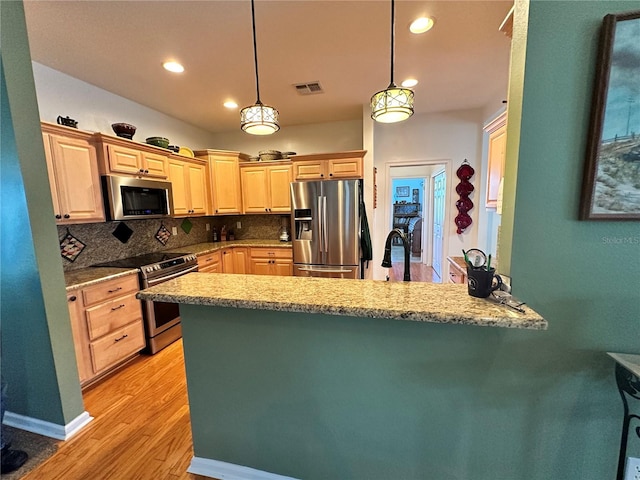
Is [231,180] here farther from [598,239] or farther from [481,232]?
[598,239]

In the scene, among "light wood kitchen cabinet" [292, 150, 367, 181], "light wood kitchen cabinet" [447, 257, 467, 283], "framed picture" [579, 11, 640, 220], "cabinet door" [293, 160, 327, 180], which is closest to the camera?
"framed picture" [579, 11, 640, 220]

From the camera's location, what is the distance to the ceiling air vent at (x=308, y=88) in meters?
2.84

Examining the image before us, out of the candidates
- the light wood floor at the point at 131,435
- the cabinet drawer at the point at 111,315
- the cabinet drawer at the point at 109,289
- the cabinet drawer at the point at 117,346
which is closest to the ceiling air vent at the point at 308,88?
the cabinet drawer at the point at 109,289

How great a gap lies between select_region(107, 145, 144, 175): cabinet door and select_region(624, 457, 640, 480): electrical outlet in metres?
3.84

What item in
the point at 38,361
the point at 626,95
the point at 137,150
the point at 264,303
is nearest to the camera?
the point at 626,95

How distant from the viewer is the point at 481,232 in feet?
12.7

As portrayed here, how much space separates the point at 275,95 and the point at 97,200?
2.10m

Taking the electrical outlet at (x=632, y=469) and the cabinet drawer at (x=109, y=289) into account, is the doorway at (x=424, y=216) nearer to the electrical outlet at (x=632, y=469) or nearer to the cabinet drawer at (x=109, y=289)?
the electrical outlet at (x=632, y=469)

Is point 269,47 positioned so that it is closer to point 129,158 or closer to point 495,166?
point 129,158

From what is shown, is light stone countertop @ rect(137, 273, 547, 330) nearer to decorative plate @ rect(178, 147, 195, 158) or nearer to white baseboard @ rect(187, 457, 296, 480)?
white baseboard @ rect(187, 457, 296, 480)

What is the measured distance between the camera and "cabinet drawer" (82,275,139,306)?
2156 mm

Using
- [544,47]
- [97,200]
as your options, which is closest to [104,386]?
[97,200]

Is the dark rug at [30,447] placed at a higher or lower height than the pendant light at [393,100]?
lower

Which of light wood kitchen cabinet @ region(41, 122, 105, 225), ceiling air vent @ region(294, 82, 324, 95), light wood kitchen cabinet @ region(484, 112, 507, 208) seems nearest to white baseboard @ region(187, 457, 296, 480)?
light wood kitchen cabinet @ region(41, 122, 105, 225)
